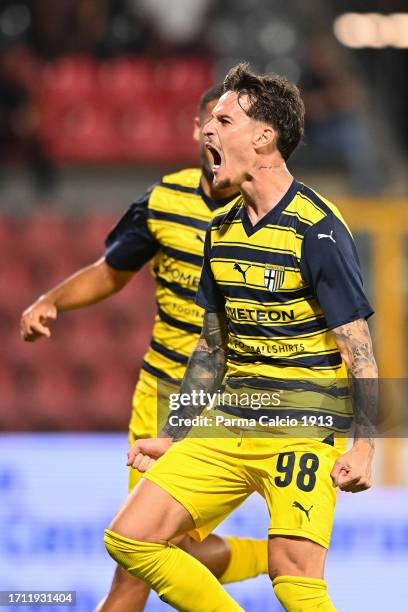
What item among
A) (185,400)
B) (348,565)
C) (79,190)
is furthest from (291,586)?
(79,190)

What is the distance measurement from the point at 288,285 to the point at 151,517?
0.70 metres

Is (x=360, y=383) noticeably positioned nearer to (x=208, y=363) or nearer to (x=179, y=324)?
(x=208, y=363)

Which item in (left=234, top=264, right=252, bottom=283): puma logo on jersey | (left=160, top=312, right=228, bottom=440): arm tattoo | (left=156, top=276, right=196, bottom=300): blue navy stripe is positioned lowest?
(left=160, top=312, right=228, bottom=440): arm tattoo

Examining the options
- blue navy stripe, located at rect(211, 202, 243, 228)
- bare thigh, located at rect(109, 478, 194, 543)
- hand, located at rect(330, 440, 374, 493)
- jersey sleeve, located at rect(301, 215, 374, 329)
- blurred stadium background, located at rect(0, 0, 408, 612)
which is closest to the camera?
hand, located at rect(330, 440, 374, 493)

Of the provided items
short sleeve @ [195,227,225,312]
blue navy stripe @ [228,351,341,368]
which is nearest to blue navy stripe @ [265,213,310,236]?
short sleeve @ [195,227,225,312]

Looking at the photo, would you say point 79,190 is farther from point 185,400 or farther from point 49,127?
point 185,400

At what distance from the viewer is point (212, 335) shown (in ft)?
10.9

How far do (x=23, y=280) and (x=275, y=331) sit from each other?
206 inches

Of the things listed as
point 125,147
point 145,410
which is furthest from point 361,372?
point 125,147

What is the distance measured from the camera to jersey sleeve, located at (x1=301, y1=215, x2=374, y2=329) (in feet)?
9.66

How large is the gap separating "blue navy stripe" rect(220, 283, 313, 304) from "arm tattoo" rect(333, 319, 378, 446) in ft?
0.49

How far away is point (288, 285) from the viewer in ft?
10.00

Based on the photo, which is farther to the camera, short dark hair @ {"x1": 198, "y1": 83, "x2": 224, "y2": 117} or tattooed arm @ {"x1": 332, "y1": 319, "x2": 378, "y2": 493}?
short dark hair @ {"x1": 198, "y1": 83, "x2": 224, "y2": 117}
